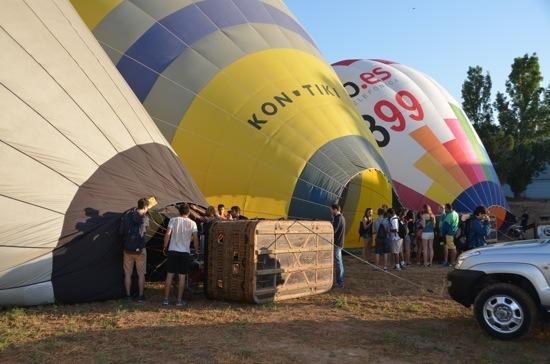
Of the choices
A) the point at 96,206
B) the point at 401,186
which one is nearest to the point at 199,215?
the point at 96,206

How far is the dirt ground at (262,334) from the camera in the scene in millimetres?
5371

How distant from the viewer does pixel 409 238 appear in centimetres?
1321

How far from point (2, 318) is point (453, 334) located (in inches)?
186

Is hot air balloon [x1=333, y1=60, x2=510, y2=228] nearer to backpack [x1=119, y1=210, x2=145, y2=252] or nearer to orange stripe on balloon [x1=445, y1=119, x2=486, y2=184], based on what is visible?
orange stripe on balloon [x1=445, y1=119, x2=486, y2=184]

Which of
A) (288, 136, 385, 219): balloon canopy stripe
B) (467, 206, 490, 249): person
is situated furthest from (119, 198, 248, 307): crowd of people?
(467, 206, 490, 249): person

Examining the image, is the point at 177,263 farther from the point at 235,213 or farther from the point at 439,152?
the point at 439,152

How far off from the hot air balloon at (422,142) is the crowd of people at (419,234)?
2756 millimetres

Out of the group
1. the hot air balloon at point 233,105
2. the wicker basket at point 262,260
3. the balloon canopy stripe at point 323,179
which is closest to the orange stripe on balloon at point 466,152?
the hot air balloon at point 233,105

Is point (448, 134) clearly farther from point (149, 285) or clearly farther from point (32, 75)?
point (32, 75)

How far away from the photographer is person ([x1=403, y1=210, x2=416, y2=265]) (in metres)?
13.0

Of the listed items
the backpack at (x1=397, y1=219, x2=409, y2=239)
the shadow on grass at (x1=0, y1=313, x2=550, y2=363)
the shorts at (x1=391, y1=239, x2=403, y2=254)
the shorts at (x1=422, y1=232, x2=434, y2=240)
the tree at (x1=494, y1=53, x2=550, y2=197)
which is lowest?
the shadow on grass at (x1=0, y1=313, x2=550, y2=363)

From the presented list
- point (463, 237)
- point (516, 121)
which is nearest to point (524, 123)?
→ point (516, 121)

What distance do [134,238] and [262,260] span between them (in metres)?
1.61

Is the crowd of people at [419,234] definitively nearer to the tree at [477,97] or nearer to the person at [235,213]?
the person at [235,213]
